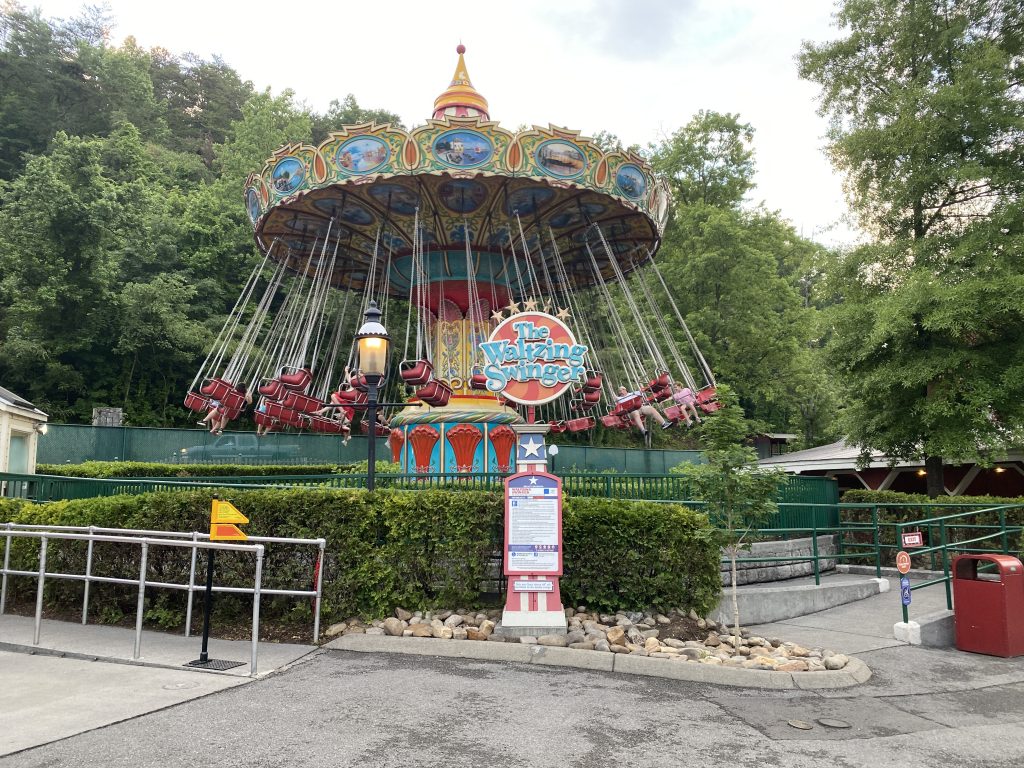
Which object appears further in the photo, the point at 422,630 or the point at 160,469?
the point at 160,469

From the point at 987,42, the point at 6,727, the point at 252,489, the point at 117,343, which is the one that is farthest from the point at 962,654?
the point at 117,343

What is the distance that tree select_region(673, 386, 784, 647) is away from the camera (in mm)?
8758

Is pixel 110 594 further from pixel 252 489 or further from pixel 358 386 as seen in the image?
pixel 358 386

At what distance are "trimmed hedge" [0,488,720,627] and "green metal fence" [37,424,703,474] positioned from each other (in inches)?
520

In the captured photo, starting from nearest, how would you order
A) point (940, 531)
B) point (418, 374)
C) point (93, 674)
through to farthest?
point (93, 674)
point (940, 531)
point (418, 374)

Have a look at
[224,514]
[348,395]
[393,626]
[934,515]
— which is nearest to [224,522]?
[224,514]

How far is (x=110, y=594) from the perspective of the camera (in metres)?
9.41

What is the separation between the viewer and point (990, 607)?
30.3 feet

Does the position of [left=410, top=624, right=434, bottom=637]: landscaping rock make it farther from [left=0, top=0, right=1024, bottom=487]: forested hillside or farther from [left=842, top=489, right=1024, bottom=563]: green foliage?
[left=0, top=0, right=1024, bottom=487]: forested hillside

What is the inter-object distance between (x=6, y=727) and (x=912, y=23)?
24.0m

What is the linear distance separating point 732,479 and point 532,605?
279cm

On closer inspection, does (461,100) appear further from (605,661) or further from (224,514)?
(605,661)

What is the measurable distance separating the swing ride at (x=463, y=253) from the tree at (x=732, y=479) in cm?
348

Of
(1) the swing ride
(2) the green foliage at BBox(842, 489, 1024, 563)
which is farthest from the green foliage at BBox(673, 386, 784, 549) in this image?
(2) the green foliage at BBox(842, 489, 1024, 563)
